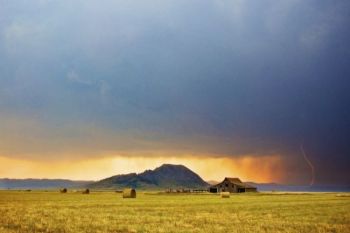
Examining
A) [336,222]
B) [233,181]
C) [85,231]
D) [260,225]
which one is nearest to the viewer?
[85,231]

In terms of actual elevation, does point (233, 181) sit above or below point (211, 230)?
above

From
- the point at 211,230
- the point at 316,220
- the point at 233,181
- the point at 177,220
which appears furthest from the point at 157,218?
the point at 233,181

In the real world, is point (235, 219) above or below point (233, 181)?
below

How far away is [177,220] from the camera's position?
95.0 feet

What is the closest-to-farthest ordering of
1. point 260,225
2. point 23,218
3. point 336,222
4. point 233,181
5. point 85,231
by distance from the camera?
point 85,231 < point 260,225 < point 336,222 < point 23,218 < point 233,181

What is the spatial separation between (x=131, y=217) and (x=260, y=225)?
376 inches

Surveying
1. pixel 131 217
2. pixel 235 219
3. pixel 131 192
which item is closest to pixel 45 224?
pixel 131 217

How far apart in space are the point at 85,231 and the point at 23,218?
28.2ft

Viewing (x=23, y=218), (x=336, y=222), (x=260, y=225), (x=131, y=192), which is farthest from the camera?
(x=131, y=192)

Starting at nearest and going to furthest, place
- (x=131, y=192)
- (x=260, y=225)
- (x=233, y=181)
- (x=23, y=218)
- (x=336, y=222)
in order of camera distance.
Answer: (x=260, y=225), (x=336, y=222), (x=23, y=218), (x=131, y=192), (x=233, y=181)

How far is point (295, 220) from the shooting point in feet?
95.7

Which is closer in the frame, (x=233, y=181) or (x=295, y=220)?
(x=295, y=220)

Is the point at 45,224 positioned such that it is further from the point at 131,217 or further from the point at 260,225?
the point at 260,225

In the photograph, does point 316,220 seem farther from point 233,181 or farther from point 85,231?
point 233,181
